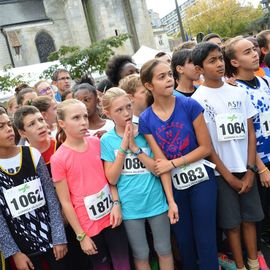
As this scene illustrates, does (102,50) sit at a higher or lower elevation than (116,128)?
Result: higher

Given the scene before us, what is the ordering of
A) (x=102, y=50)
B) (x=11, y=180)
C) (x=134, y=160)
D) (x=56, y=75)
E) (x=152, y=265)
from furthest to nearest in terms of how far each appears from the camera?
→ (x=102, y=50), (x=56, y=75), (x=152, y=265), (x=134, y=160), (x=11, y=180)

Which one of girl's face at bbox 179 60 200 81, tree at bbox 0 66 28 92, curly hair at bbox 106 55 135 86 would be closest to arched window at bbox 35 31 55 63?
tree at bbox 0 66 28 92

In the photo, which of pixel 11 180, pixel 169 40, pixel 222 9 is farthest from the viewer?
pixel 169 40

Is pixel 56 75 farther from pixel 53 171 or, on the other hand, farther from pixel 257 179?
pixel 257 179

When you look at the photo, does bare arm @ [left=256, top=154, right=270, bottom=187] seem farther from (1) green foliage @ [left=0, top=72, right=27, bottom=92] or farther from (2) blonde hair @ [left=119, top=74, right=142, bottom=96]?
(1) green foliage @ [left=0, top=72, right=27, bottom=92]

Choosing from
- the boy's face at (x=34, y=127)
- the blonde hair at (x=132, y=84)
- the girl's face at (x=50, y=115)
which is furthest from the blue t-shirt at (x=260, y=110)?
the girl's face at (x=50, y=115)

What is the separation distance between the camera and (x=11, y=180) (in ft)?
8.19

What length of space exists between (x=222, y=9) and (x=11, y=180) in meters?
47.1

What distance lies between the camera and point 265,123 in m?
3.05

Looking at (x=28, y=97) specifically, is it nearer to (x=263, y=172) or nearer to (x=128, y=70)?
(x=128, y=70)

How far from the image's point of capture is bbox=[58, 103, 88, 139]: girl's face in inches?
104

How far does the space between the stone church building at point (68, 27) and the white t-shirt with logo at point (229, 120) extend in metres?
32.2

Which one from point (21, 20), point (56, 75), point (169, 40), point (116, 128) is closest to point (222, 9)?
point (21, 20)

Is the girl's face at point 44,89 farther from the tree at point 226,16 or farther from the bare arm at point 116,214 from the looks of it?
the tree at point 226,16
